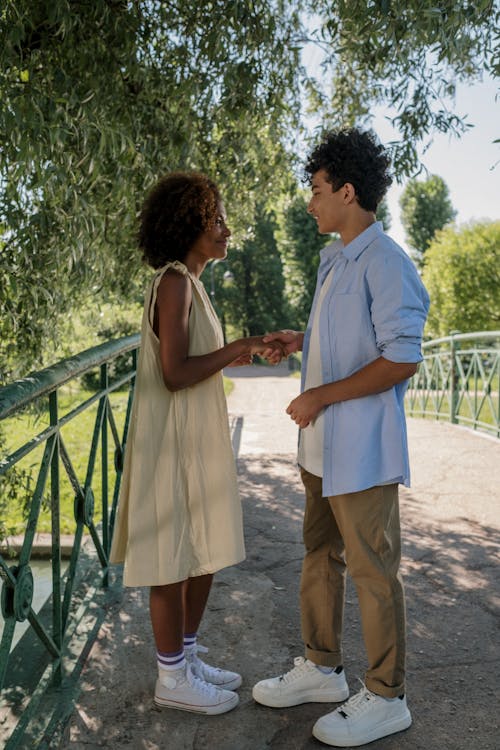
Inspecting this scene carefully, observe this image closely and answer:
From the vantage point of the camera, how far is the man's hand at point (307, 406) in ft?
7.39

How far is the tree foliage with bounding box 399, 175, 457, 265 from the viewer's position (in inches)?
1622

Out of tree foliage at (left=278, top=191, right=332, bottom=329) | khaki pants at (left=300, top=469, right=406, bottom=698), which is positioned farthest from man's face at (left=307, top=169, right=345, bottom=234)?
tree foliage at (left=278, top=191, right=332, bottom=329)

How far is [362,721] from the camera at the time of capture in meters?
2.26

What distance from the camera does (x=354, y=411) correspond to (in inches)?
88.6

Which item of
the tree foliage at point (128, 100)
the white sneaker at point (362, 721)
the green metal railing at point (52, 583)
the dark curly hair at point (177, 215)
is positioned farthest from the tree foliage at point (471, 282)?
the white sneaker at point (362, 721)

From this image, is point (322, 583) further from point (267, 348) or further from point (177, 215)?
point (177, 215)

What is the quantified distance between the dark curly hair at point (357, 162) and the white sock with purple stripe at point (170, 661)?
162cm

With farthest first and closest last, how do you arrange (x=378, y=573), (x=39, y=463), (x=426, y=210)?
(x=426, y=210) < (x=39, y=463) < (x=378, y=573)

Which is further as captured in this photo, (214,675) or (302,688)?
(214,675)

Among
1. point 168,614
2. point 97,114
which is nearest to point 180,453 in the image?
point 168,614

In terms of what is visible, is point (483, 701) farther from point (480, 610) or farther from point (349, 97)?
point (349, 97)

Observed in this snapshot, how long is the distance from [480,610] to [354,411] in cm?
154

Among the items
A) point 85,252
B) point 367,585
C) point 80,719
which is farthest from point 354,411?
point 85,252

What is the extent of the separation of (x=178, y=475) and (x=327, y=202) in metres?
1.02
